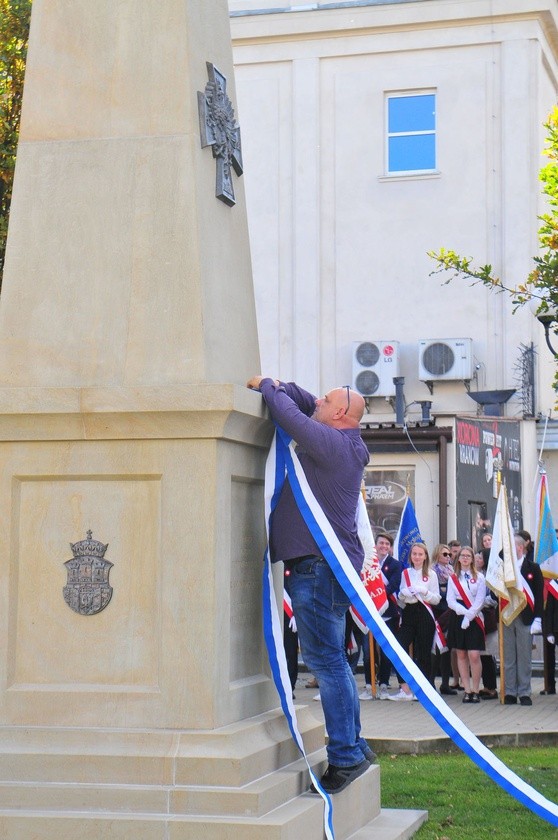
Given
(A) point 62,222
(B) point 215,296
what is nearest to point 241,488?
(B) point 215,296

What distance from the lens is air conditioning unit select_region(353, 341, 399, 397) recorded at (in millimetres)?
27359

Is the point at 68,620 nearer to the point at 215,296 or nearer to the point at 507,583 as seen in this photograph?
the point at 215,296

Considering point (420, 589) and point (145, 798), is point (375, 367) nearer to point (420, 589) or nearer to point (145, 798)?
point (420, 589)

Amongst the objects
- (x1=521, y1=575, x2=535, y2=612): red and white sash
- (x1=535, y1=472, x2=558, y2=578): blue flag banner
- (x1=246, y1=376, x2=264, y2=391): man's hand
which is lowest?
Answer: (x1=521, y1=575, x2=535, y2=612): red and white sash

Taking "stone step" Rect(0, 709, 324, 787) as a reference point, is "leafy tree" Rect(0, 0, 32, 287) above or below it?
above

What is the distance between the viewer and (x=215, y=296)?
709 cm

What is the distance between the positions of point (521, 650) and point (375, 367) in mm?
11820

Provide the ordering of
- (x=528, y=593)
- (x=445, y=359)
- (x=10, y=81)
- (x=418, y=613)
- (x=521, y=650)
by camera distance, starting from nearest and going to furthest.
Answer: (x=10, y=81), (x=521, y=650), (x=528, y=593), (x=418, y=613), (x=445, y=359)

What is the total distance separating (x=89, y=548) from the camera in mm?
6742

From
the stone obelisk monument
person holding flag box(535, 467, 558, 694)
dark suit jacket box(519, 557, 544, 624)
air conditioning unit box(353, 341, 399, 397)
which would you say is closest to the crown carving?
the stone obelisk monument

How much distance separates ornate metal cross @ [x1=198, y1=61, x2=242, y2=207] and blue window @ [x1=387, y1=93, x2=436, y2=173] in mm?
20968

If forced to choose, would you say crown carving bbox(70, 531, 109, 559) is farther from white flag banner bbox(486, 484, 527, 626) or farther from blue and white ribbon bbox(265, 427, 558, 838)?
white flag banner bbox(486, 484, 527, 626)

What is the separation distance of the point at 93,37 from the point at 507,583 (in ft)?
34.9

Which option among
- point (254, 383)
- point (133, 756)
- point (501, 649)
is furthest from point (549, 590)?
point (133, 756)
